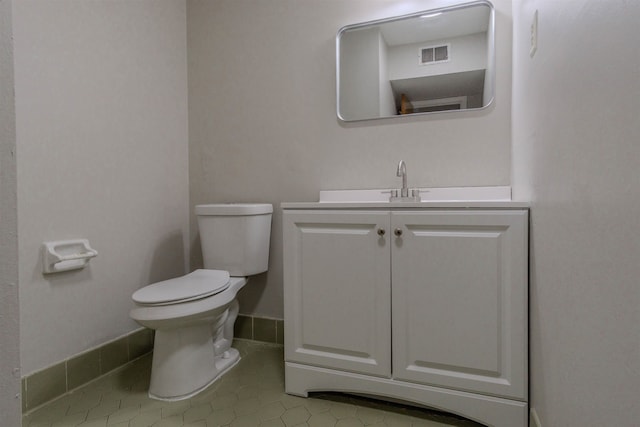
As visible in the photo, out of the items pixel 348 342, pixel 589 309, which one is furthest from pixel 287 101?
pixel 589 309

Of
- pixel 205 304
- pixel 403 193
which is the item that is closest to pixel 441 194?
pixel 403 193

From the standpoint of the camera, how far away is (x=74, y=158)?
4.81 ft

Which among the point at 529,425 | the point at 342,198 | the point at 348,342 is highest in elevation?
the point at 342,198

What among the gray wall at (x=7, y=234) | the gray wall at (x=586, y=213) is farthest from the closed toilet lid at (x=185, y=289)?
the gray wall at (x=586, y=213)

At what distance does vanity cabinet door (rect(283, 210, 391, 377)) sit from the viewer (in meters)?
1.27

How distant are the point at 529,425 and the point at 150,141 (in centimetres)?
207

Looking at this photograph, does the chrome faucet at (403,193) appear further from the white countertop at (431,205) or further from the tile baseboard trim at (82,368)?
the tile baseboard trim at (82,368)

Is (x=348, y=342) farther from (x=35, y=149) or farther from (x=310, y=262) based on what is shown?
(x=35, y=149)

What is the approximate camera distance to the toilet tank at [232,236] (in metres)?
1.69

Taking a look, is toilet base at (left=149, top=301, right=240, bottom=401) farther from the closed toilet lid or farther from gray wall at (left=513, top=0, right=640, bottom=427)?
gray wall at (left=513, top=0, right=640, bottom=427)

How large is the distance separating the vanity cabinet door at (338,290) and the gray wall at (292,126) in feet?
1.55

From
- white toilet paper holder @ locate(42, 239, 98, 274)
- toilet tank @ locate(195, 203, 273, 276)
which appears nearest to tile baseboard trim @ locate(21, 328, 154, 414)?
white toilet paper holder @ locate(42, 239, 98, 274)

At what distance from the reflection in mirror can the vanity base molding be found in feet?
3.89

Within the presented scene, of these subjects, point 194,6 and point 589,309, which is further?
point 194,6
